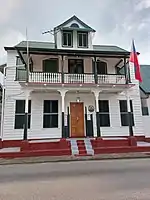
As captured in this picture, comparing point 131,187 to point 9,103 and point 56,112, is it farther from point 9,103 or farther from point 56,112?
point 9,103

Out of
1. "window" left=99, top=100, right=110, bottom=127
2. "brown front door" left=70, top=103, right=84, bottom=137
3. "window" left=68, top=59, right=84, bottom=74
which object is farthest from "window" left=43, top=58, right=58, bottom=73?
"window" left=99, top=100, right=110, bottom=127

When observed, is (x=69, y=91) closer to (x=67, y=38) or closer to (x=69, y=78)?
(x=69, y=78)

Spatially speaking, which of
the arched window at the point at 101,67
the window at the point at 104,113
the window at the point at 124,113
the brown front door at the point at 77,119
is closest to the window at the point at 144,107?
the window at the point at 124,113

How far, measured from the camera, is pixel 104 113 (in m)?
15.8

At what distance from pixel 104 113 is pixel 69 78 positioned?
13.1ft

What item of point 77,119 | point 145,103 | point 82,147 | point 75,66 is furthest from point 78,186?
point 145,103

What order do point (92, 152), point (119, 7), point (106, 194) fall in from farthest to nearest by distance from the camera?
point (119, 7), point (92, 152), point (106, 194)

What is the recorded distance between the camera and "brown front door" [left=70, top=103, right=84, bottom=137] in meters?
15.1

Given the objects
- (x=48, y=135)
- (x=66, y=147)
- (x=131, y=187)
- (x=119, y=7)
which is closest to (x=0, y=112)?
(x=48, y=135)

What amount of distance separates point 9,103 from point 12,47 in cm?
449

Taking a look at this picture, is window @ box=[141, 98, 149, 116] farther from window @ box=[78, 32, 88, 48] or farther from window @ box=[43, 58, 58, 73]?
window @ box=[43, 58, 58, 73]

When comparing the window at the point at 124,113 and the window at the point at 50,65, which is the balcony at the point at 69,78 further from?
the window at the point at 124,113

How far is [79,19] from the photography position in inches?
674

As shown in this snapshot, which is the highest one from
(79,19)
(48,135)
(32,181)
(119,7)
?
(79,19)
